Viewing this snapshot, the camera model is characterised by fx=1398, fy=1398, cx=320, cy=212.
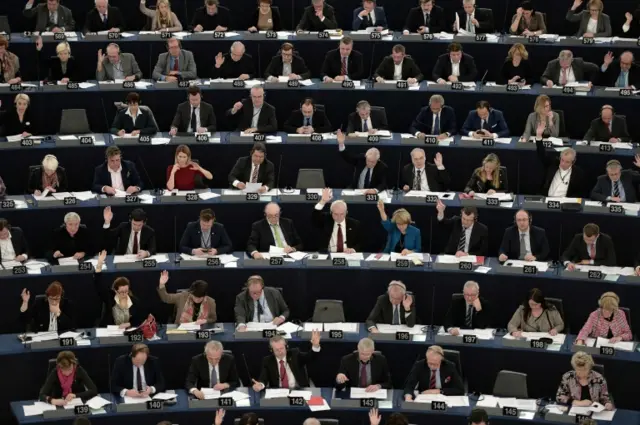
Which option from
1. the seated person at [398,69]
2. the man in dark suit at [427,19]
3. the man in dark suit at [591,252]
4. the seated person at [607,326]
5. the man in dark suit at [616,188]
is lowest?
the seated person at [607,326]

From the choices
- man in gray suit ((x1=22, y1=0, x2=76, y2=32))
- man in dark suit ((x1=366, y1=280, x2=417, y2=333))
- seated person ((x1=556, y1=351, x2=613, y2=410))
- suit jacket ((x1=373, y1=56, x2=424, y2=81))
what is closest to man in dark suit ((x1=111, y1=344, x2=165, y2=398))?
man in dark suit ((x1=366, y1=280, x2=417, y2=333))

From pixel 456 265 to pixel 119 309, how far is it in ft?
11.3

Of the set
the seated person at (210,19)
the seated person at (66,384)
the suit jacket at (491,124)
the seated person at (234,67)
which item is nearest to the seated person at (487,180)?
the suit jacket at (491,124)

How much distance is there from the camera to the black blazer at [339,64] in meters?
17.2

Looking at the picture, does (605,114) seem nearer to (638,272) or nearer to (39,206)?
(638,272)

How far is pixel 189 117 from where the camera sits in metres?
16.3

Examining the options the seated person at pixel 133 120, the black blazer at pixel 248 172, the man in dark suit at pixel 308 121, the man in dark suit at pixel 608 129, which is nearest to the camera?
the black blazer at pixel 248 172

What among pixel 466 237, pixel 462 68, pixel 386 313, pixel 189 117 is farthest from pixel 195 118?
pixel 386 313

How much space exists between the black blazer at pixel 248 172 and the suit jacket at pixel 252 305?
1.84 metres

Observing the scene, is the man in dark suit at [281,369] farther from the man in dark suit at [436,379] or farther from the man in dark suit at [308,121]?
the man in dark suit at [308,121]

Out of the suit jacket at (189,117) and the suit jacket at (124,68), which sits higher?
the suit jacket at (124,68)

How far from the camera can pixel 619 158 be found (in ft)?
51.5

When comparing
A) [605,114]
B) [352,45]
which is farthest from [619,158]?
[352,45]

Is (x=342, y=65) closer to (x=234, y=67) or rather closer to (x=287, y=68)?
(x=287, y=68)
